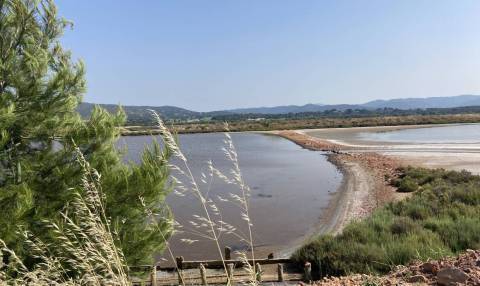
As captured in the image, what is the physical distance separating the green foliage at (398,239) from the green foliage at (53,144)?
4.86m

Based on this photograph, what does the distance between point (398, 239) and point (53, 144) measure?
982 cm

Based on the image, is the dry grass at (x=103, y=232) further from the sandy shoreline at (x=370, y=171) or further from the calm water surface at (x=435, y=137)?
the calm water surface at (x=435, y=137)

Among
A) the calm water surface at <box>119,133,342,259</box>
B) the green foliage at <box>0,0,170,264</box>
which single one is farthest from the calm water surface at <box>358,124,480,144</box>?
the green foliage at <box>0,0,170,264</box>

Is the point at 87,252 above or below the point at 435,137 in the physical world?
above

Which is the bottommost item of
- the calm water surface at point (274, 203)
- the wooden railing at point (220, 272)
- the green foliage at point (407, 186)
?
the calm water surface at point (274, 203)

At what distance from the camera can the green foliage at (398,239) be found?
11138 mm

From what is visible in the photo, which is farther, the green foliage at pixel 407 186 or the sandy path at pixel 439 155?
the sandy path at pixel 439 155

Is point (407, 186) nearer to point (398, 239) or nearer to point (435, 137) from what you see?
point (398, 239)

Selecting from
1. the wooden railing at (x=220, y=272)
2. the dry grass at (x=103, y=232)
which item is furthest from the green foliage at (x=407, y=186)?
the dry grass at (x=103, y=232)

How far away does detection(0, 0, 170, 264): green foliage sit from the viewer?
859 centimetres

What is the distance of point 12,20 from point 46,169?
318cm

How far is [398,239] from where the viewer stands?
1282 cm

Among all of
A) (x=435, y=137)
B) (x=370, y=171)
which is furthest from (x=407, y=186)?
(x=435, y=137)

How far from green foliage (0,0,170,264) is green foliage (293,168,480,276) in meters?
4.86
